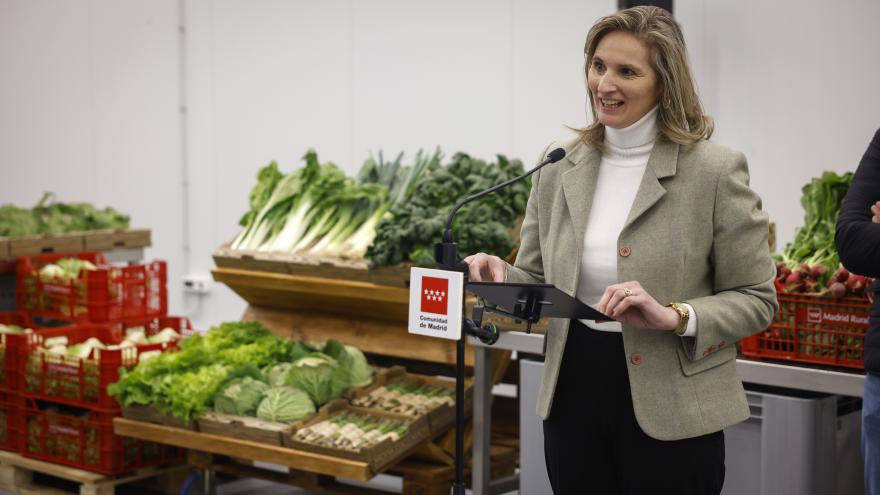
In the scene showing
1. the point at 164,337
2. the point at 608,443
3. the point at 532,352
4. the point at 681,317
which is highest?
the point at 681,317

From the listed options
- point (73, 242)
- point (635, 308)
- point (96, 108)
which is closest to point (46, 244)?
point (73, 242)

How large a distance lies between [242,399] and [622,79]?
8.60 ft

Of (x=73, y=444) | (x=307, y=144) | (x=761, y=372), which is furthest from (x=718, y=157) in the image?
(x=307, y=144)

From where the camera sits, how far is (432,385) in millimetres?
4535

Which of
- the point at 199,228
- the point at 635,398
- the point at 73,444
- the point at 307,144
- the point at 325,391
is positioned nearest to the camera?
the point at 635,398

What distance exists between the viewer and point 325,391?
4355 millimetres

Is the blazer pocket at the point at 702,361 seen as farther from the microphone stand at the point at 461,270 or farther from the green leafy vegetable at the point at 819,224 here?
the green leafy vegetable at the point at 819,224

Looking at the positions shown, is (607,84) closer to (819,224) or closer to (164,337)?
(819,224)

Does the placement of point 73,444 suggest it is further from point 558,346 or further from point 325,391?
point 558,346

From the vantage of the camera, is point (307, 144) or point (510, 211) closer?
point (510, 211)

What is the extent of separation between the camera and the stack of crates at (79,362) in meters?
4.64

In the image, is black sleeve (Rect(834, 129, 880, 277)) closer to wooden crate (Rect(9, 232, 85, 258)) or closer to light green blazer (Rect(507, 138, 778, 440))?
light green blazer (Rect(507, 138, 778, 440))

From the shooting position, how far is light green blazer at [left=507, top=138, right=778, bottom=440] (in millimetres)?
2113

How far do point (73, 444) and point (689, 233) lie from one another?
3496mm
